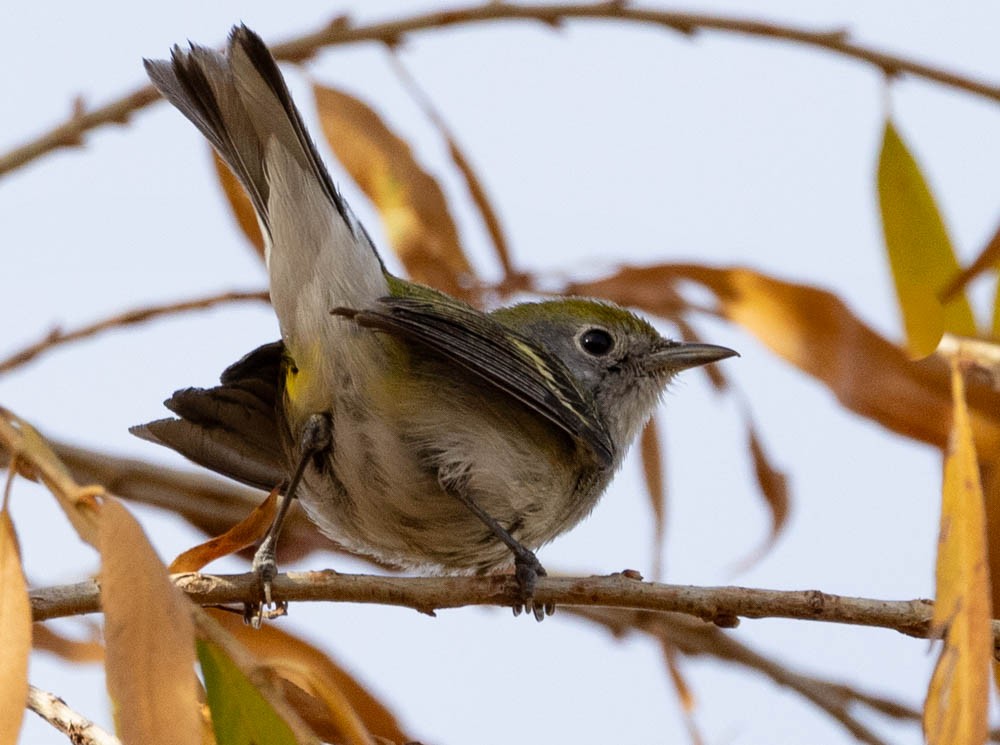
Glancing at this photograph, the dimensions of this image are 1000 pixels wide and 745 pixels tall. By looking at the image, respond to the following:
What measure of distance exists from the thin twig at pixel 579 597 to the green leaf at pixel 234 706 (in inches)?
12.7

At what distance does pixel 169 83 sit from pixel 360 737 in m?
2.04

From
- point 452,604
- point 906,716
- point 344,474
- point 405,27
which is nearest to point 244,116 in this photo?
point 405,27

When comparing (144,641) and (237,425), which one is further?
(237,425)

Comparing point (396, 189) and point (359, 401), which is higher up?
point (396, 189)

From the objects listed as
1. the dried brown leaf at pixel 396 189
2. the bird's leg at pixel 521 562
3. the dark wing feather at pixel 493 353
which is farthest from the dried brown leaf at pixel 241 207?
the bird's leg at pixel 521 562

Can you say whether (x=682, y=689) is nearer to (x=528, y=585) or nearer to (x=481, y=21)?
(x=528, y=585)

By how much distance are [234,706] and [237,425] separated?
1778 millimetres

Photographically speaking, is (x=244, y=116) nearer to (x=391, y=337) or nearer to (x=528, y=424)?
(x=391, y=337)

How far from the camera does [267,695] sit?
1736 millimetres

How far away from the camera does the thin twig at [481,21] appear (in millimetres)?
3031

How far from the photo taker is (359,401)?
3.26 meters

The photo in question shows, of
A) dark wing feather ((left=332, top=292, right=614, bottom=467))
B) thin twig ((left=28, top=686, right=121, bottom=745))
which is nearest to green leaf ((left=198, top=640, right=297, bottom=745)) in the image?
thin twig ((left=28, top=686, right=121, bottom=745))

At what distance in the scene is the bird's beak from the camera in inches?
159

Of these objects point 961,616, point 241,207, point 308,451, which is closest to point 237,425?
point 308,451
